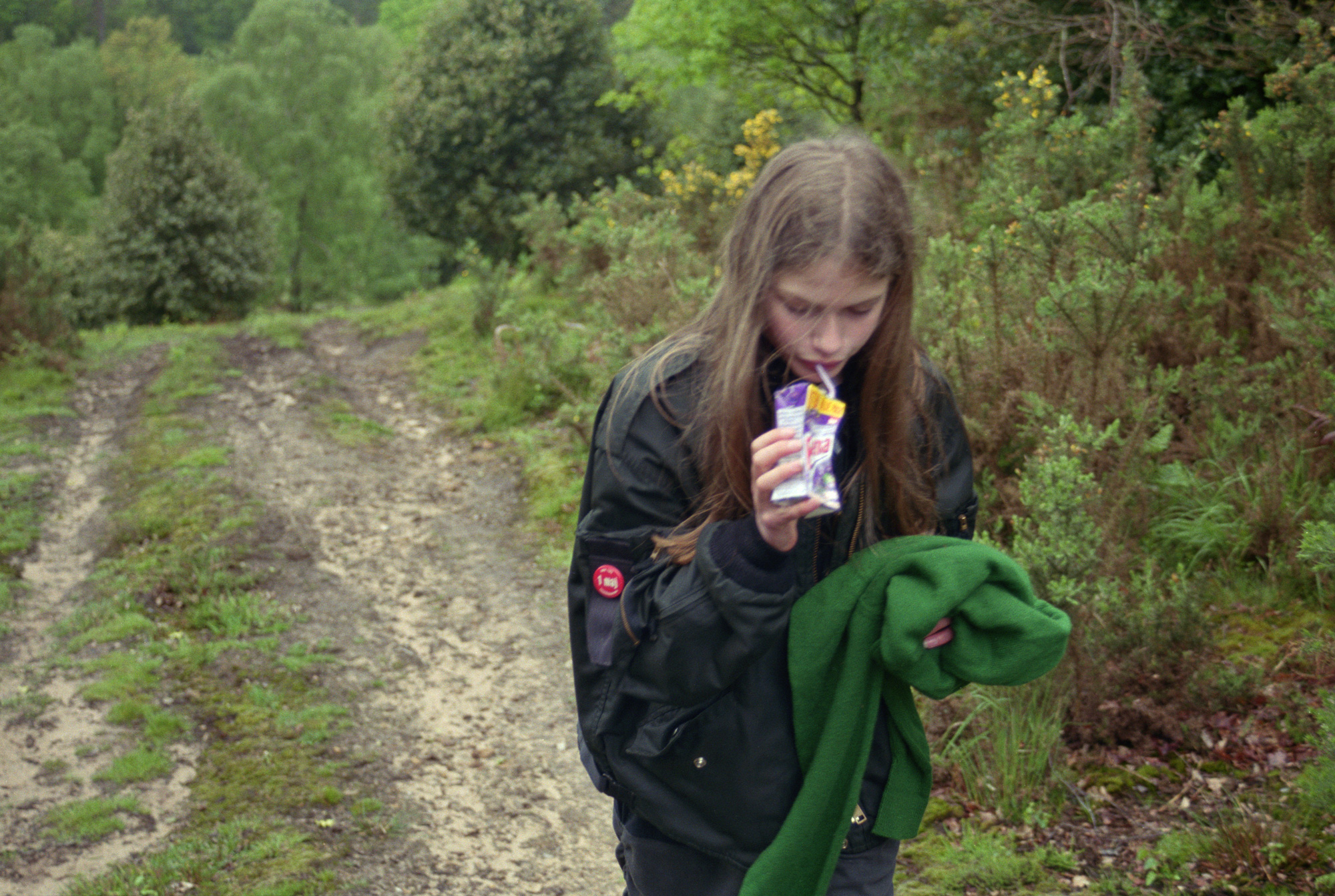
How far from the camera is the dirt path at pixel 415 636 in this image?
3.88m

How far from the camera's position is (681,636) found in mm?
1440

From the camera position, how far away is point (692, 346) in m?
1.63

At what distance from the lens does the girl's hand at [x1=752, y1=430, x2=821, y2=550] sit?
1.34 metres

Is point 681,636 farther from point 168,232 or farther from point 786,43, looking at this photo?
point 168,232

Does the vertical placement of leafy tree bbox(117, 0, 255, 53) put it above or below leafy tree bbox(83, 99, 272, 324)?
above

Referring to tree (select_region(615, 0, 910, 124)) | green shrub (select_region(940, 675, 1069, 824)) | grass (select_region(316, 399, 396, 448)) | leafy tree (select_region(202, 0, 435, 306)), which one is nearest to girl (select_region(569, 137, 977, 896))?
green shrub (select_region(940, 675, 1069, 824))

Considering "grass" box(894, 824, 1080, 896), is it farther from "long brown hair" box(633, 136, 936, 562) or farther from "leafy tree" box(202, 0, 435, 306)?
"leafy tree" box(202, 0, 435, 306)

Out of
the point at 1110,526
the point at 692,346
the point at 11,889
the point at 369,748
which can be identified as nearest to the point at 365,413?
the point at 369,748

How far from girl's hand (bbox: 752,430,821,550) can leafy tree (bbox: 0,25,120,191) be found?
38.0 meters

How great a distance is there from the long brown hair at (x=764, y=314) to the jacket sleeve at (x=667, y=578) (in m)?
0.04

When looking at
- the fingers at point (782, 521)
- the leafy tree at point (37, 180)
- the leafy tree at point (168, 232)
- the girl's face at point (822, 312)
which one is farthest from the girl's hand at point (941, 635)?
the leafy tree at point (37, 180)

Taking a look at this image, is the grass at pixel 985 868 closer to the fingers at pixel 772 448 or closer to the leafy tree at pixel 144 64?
the fingers at pixel 772 448

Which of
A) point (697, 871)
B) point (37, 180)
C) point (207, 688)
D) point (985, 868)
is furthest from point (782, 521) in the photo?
point (37, 180)

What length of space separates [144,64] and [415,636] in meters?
38.5
